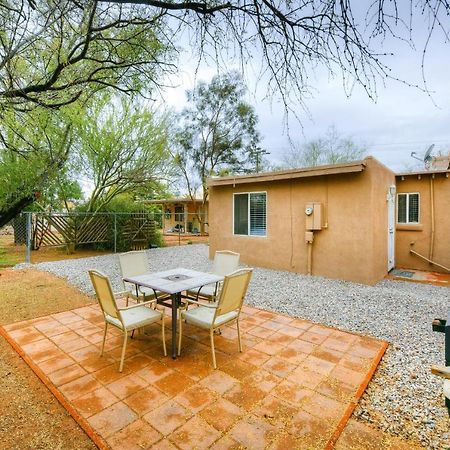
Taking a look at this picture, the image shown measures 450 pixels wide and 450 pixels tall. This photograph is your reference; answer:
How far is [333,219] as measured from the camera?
7090 mm

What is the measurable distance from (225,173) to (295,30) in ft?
62.7

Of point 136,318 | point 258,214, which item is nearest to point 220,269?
point 136,318

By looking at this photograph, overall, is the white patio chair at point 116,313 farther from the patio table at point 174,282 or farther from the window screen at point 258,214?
the window screen at point 258,214

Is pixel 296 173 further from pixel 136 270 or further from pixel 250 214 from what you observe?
pixel 136 270

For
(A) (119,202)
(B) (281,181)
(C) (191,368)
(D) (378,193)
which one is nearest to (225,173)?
(A) (119,202)

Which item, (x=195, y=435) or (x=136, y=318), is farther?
(x=136, y=318)

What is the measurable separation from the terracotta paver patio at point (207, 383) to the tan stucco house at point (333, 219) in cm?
348

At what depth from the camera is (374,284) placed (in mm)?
6664

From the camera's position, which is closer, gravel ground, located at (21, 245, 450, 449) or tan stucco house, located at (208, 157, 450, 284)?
gravel ground, located at (21, 245, 450, 449)

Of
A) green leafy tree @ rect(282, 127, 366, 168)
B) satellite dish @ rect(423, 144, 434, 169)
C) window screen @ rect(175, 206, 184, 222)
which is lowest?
window screen @ rect(175, 206, 184, 222)

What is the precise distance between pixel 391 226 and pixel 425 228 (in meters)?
1.09

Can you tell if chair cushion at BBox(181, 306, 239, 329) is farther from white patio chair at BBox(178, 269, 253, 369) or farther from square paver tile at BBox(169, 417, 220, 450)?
square paver tile at BBox(169, 417, 220, 450)

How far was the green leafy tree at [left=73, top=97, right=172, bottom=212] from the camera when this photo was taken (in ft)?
32.8

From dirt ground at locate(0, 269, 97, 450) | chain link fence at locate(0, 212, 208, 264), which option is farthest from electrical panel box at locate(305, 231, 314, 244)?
chain link fence at locate(0, 212, 208, 264)
